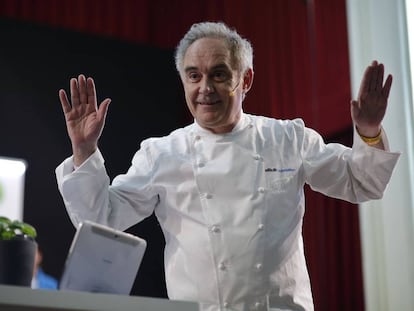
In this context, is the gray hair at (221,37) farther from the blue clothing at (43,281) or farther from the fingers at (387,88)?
the blue clothing at (43,281)

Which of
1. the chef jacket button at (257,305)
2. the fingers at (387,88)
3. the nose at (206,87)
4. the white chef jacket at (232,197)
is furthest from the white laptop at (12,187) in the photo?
the fingers at (387,88)

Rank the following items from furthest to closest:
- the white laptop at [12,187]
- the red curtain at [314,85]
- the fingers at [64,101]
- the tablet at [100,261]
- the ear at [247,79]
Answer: the white laptop at [12,187]
the red curtain at [314,85]
the ear at [247,79]
the fingers at [64,101]
the tablet at [100,261]

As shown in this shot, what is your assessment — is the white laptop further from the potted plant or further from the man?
the potted plant

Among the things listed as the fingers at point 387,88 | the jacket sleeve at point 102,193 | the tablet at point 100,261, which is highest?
the fingers at point 387,88

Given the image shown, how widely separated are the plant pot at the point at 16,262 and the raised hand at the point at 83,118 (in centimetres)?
45

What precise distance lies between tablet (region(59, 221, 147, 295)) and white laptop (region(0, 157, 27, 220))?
337 centimetres

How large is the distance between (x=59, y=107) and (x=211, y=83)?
3.34 m

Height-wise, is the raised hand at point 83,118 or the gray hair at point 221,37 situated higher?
the gray hair at point 221,37

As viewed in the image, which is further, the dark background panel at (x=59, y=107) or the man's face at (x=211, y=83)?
the dark background panel at (x=59, y=107)

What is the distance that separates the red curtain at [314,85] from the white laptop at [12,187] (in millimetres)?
1007

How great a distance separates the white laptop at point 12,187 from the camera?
190 inches

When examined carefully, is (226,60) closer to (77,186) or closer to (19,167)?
(77,186)

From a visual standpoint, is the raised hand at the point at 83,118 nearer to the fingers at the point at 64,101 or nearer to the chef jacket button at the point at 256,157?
the fingers at the point at 64,101

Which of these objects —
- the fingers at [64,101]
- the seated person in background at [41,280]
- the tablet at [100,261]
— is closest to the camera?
the tablet at [100,261]
